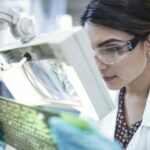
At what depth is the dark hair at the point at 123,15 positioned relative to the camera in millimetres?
1197

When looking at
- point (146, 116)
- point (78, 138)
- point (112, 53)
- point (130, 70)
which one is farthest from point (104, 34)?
point (78, 138)

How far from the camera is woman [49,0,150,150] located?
3.92 feet

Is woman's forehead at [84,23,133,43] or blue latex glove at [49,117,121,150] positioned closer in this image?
blue latex glove at [49,117,121,150]

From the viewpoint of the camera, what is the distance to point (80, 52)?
61 cm

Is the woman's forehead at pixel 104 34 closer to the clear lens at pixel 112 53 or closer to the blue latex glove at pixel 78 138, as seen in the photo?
the clear lens at pixel 112 53

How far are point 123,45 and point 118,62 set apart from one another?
69 mm

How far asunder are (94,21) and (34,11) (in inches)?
122

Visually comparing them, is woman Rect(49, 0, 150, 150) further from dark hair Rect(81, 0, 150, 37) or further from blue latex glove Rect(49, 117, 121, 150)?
blue latex glove Rect(49, 117, 121, 150)

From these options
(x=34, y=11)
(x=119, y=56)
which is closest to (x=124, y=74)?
(x=119, y=56)

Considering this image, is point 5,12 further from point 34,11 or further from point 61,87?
point 34,11

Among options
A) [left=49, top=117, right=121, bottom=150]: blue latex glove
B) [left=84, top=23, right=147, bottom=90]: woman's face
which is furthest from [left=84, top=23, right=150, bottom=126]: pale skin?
[left=49, top=117, right=121, bottom=150]: blue latex glove

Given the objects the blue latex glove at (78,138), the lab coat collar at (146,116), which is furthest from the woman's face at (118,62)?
the blue latex glove at (78,138)

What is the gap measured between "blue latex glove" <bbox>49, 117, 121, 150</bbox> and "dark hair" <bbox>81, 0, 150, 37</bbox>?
0.71 metres

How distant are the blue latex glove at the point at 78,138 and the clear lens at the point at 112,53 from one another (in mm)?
624
